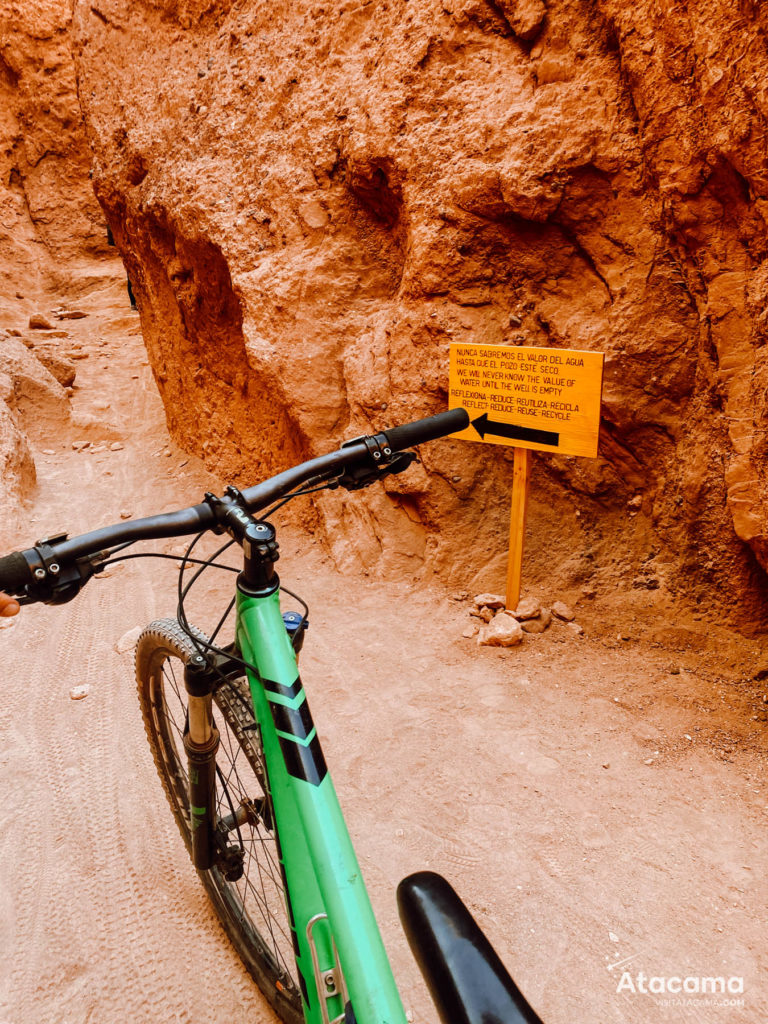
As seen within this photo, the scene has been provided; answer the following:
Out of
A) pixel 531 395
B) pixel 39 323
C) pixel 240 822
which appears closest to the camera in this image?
pixel 240 822

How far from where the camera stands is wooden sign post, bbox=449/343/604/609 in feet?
→ 9.57

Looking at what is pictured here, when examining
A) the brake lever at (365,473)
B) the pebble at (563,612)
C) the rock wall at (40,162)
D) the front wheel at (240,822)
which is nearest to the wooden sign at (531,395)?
the pebble at (563,612)

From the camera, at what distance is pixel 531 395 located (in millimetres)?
3084

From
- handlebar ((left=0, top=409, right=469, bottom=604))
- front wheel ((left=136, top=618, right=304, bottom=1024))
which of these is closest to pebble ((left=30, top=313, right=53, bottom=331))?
front wheel ((left=136, top=618, right=304, bottom=1024))

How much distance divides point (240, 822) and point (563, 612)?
219 cm

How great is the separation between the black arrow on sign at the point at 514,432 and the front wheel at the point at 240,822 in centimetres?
195

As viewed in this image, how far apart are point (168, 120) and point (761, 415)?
518 centimetres

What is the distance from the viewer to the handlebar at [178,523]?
1.05 m

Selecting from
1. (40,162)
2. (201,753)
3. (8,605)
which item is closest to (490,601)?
(201,753)

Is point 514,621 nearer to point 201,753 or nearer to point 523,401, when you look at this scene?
point 523,401

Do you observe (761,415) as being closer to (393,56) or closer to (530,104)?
(530,104)

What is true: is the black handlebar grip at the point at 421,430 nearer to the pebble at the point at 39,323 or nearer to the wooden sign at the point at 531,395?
the wooden sign at the point at 531,395

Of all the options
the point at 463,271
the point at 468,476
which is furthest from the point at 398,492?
the point at 463,271

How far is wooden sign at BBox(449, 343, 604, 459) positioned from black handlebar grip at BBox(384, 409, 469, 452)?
1.62 metres
